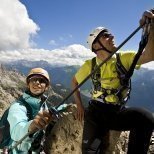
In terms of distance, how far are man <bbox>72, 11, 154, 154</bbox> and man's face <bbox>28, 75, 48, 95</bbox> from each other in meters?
1.34

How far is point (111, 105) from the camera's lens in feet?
26.7

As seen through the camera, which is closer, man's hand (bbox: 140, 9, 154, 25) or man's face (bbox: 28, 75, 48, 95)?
man's hand (bbox: 140, 9, 154, 25)

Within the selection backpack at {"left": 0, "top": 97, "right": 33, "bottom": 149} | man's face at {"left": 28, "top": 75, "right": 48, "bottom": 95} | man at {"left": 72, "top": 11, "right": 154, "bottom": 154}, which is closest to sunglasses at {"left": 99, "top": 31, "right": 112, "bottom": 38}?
man at {"left": 72, "top": 11, "right": 154, "bottom": 154}

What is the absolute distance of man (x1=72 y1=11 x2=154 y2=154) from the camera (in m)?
7.41

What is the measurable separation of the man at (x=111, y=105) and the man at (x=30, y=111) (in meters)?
1.35

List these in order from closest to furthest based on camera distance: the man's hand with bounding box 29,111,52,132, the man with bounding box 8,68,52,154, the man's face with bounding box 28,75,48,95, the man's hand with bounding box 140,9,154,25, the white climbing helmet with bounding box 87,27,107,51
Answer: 1. the man's hand with bounding box 29,111,52,132
2. the man with bounding box 8,68,52,154
3. the man's hand with bounding box 140,9,154,25
4. the man's face with bounding box 28,75,48,95
5. the white climbing helmet with bounding box 87,27,107,51

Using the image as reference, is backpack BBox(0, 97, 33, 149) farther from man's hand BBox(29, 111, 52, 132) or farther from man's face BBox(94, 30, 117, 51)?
man's face BBox(94, 30, 117, 51)

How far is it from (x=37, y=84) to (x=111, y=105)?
1.99m

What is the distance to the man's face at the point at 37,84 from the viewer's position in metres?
8.17

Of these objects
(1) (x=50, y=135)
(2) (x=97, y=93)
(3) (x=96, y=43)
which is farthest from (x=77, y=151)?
(3) (x=96, y=43)

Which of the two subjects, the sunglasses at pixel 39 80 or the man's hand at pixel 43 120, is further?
the sunglasses at pixel 39 80

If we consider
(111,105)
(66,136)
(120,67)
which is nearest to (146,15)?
(120,67)

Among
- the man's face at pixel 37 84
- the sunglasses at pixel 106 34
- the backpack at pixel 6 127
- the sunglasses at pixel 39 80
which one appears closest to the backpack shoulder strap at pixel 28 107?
the backpack at pixel 6 127

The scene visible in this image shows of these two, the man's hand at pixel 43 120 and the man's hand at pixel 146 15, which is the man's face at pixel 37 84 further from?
the man's hand at pixel 146 15
